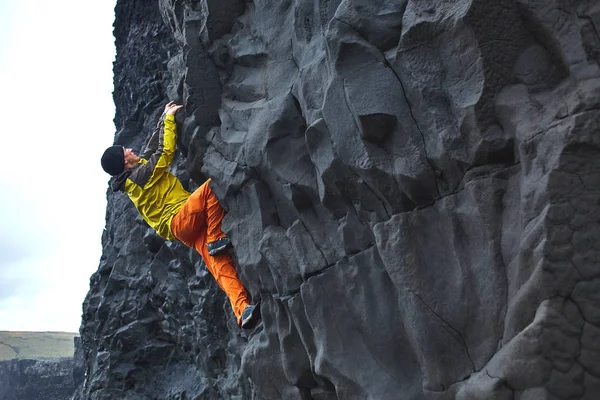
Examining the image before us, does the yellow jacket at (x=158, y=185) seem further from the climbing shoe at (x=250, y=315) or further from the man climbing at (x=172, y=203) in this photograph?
the climbing shoe at (x=250, y=315)

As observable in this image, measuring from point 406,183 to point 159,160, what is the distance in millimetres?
3717

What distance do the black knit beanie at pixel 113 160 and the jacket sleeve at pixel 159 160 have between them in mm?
229

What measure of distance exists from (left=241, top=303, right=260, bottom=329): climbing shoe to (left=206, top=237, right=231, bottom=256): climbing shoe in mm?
728

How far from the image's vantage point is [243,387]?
918cm

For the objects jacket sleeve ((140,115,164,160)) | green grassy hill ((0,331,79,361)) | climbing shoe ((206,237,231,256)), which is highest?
green grassy hill ((0,331,79,361))

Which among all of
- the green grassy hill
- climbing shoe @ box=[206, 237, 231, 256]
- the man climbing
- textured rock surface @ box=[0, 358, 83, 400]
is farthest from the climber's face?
the green grassy hill

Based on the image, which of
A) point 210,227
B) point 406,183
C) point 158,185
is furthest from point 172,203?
point 406,183

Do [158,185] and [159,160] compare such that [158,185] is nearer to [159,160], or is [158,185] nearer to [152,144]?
[159,160]

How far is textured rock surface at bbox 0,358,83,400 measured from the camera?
23109 millimetres

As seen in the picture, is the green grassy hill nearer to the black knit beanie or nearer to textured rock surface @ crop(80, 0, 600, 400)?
the black knit beanie

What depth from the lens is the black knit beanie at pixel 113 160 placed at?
774 centimetres

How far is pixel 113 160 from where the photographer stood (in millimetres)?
7758

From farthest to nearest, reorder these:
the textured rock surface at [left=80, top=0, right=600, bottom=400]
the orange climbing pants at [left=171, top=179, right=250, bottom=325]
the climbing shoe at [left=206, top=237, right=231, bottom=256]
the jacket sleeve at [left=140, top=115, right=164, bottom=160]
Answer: the jacket sleeve at [left=140, top=115, right=164, bottom=160] < the orange climbing pants at [left=171, top=179, right=250, bottom=325] < the climbing shoe at [left=206, top=237, right=231, bottom=256] < the textured rock surface at [left=80, top=0, right=600, bottom=400]

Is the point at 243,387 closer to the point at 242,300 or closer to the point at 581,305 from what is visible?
the point at 242,300
